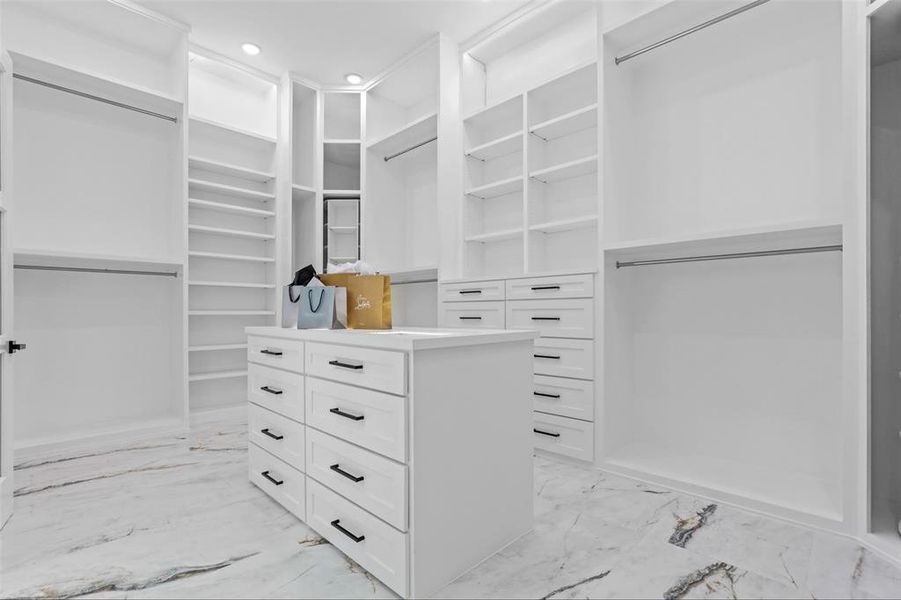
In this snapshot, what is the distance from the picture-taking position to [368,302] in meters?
1.85

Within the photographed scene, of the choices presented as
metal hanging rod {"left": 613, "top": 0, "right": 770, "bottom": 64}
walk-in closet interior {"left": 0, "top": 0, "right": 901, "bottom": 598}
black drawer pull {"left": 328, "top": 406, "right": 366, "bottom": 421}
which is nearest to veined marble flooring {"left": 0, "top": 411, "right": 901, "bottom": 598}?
walk-in closet interior {"left": 0, "top": 0, "right": 901, "bottom": 598}

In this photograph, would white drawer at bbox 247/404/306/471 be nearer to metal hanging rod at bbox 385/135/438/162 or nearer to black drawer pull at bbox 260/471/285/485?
black drawer pull at bbox 260/471/285/485

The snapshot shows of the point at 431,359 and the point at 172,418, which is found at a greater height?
the point at 431,359

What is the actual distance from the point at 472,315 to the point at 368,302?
1.35m

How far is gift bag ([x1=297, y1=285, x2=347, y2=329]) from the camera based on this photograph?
6.01ft

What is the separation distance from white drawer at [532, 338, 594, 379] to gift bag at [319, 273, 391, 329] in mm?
1004

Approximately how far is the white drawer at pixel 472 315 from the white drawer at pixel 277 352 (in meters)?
1.35

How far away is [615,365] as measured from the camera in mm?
2553

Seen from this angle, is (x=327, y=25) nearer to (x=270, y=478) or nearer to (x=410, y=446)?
(x=270, y=478)

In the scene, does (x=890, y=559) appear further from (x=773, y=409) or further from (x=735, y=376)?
(x=735, y=376)

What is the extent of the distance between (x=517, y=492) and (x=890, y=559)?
4.11ft

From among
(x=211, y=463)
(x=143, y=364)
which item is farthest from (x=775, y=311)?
(x=143, y=364)

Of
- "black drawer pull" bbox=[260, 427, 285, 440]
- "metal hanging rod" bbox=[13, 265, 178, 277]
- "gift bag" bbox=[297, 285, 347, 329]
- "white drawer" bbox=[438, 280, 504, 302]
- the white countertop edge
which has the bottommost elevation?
"black drawer pull" bbox=[260, 427, 285, 440]

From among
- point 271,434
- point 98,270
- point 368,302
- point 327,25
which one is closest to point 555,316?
point 368,302
